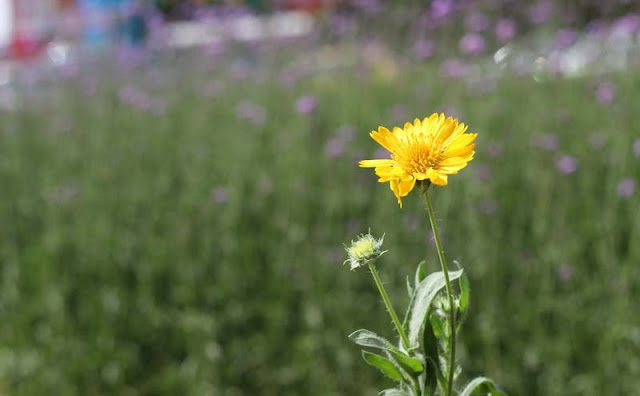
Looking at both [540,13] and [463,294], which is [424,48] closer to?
[540,13]

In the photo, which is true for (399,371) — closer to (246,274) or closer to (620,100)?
(246,274)

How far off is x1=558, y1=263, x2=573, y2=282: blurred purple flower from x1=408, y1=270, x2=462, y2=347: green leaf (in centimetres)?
A: 195

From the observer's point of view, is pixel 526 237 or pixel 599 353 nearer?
pixel 599 353

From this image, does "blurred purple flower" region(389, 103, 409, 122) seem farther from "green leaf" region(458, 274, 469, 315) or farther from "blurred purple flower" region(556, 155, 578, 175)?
"green leaf" region(458, 274, 469, 315)

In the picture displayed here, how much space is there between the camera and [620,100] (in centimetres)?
344

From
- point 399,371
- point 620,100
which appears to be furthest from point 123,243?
point 399,371

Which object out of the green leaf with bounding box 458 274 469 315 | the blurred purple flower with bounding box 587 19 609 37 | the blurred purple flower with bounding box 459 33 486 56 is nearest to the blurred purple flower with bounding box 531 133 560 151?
the blurred purple flower with bounding box 459 33 486 56

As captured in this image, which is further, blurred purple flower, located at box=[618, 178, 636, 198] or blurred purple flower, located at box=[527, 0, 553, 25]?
A: blurred purple flower, located at box=[527, 0, 553, 25]

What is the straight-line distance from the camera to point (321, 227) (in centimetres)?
316

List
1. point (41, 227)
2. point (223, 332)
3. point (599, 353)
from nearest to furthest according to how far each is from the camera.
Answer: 1. point (599, 353)
2. point (223, 332)
3. point (41, 227)

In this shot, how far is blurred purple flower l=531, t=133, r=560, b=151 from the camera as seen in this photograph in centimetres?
298

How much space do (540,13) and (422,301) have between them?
336 cm

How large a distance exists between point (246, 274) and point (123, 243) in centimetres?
52

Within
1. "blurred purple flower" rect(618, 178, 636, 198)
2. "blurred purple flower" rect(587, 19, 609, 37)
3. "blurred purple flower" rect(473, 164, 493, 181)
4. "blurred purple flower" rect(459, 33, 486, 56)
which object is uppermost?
"blurred purple flower" rect(459, 33, 486, 56)
